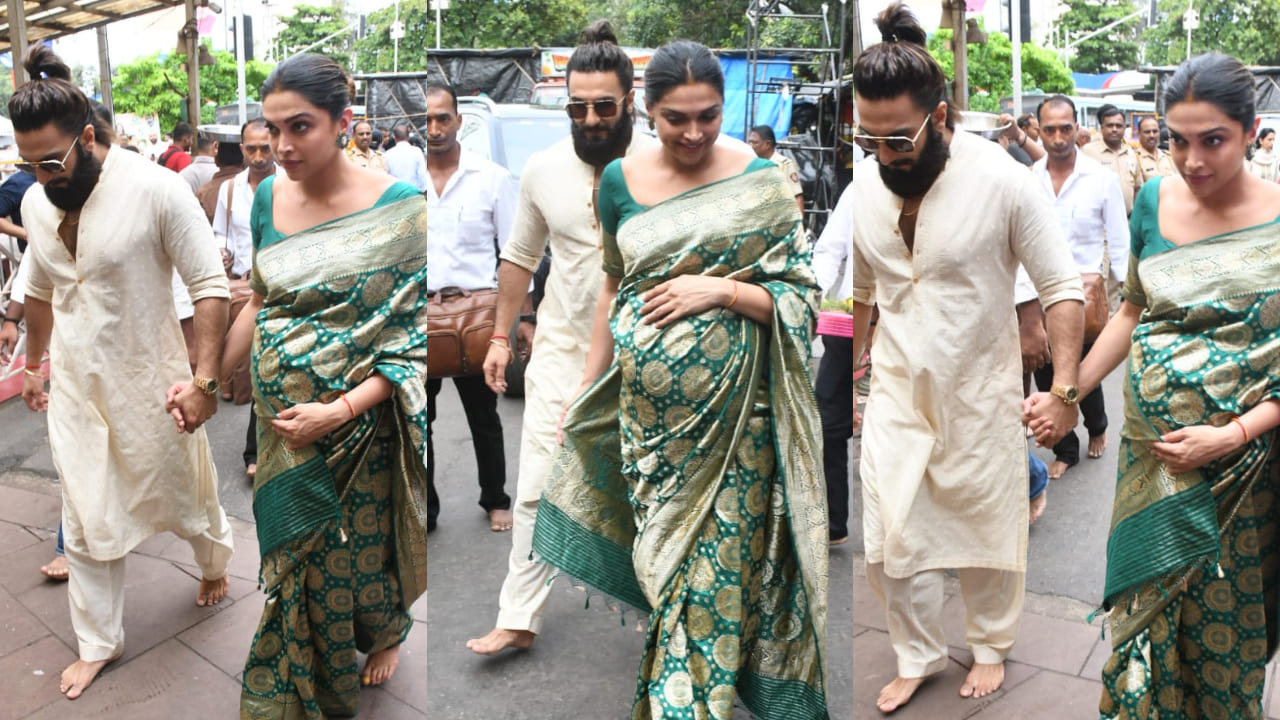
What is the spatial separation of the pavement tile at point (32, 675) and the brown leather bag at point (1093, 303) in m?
2.77

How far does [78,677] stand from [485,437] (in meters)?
1.62

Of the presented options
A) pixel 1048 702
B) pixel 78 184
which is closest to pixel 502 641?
pixel 1048 702

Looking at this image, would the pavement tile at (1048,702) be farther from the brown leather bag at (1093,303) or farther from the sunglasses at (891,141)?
the sunglasses at (891,141)

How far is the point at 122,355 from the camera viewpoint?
129 inches

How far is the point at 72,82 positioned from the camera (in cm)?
318

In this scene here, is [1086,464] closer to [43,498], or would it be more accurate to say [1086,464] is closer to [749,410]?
[749,410]

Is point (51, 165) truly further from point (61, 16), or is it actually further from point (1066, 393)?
point (1066, 393)

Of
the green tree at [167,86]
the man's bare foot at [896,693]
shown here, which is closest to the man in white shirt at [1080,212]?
the man's bare foot at [896,693]

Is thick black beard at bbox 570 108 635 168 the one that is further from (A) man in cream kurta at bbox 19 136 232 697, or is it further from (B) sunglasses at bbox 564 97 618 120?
(A) man in cream kurta at bbox 19 136 232 697

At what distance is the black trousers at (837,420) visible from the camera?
246 cm

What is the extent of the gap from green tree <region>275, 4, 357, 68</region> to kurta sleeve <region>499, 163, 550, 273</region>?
59 centimetres

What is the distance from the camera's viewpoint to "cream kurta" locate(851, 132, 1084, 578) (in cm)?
253

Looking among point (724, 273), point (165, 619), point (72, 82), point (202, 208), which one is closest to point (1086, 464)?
point (724, 273)

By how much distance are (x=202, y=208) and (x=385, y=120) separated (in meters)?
0.82
